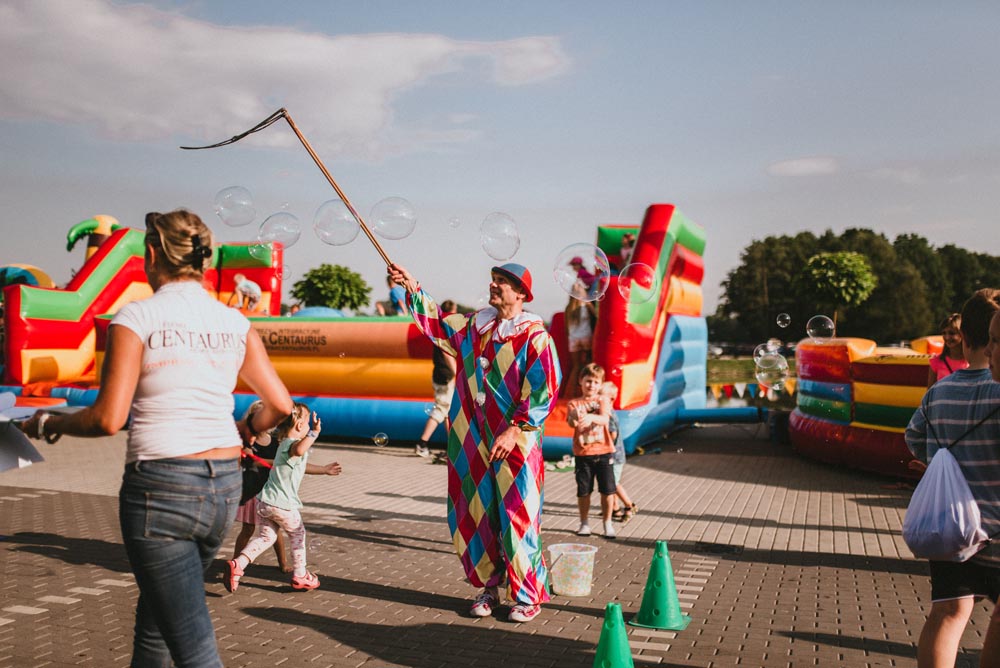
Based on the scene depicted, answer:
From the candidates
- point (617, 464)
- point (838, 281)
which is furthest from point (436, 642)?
Answer: point (838, 281)

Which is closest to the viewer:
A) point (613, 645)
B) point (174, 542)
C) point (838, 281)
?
point (174, 542)

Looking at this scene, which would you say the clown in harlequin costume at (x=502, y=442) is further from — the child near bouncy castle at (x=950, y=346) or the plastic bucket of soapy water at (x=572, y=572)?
the child near bouncy castle at (x=950, y=346)

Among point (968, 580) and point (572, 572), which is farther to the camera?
point (572, 572)

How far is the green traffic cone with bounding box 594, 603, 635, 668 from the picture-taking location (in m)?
3.56

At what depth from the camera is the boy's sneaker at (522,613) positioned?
15.3ft

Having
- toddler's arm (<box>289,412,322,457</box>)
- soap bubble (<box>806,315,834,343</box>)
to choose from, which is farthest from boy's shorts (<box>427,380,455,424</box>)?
toddler's arm (<box>289,412,322,457</box>)

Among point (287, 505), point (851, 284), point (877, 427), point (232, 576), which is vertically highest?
point (851, 284)

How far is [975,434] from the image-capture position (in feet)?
10.1

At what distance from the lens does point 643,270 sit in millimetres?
11141

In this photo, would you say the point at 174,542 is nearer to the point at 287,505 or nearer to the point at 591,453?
the point at 287,505

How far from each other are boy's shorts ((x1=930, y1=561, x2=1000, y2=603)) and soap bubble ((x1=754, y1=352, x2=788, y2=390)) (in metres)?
6.64

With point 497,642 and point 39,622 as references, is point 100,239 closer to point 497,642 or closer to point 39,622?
point 39,622

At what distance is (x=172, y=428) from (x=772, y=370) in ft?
27.2

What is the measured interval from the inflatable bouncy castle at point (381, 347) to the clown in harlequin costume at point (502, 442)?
5.74 meters
